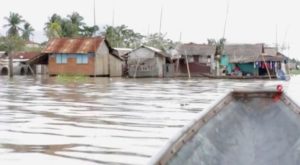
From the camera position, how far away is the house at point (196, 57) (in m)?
46.6

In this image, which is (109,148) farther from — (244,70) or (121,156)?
(244,70)

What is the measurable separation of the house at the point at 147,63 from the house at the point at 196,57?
346 centimetres

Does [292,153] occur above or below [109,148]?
above

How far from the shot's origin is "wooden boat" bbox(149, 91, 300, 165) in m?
4.30

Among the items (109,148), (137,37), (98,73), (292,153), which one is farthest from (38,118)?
(137,37)

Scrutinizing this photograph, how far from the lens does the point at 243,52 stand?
152ft

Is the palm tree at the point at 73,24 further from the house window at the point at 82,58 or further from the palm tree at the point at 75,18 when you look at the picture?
the house window at the point at 82,58

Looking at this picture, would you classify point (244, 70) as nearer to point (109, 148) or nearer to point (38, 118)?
point (38, 118)

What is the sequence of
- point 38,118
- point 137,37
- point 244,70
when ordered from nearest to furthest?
1. point 38,118
2. point 244,70
3. point 137,37

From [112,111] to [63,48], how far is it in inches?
1096

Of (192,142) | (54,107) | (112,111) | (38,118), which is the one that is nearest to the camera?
Result: (192,142)

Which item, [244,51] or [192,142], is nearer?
[192,142]

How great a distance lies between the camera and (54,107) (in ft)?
45.8

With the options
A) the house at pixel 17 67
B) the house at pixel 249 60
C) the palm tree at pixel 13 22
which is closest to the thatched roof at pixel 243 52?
the house at pixel 249 60
